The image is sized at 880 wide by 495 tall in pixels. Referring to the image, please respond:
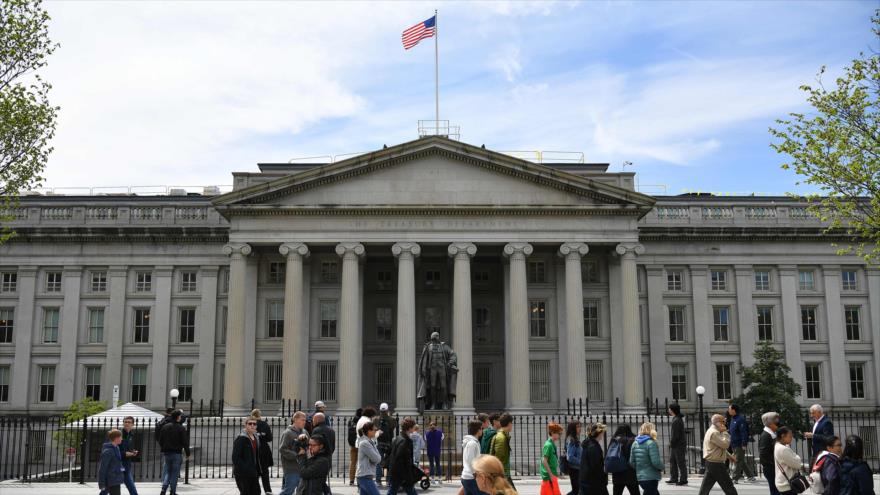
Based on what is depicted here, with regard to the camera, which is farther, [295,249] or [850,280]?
[850,280]

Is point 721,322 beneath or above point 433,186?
beneath

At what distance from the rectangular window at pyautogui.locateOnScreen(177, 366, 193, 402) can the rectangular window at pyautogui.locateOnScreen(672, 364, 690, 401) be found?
27.7 metres

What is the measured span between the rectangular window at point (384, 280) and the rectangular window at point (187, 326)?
10873 millimetres

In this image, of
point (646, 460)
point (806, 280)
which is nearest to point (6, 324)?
point (646, 460)

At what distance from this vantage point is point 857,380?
171 ft

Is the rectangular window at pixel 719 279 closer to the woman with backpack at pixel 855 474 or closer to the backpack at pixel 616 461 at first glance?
the backpack at pixel 616 461

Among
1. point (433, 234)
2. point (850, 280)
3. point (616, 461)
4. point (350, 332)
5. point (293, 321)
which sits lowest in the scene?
point (616, 461)

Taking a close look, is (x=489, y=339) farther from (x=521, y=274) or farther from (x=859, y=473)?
(x=859, y=473)

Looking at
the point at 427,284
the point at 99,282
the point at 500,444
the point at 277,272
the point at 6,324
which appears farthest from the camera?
the point at 99,282

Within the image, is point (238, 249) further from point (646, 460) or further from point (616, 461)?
point (646, 460)

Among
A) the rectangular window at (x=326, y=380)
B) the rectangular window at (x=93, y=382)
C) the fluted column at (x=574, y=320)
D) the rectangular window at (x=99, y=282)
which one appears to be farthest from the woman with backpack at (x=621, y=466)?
the rectangular window at (x=99, y=282)

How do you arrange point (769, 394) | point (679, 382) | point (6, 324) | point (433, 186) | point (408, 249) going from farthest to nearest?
1. point (6, 324)
2. point (679, 382)
3. point (433, 186)
4. point (408, 249)
5. point (769, 394)

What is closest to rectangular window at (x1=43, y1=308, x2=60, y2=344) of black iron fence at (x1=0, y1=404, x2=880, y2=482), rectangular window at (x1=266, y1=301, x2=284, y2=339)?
black iron fence at (x1=0, y1=404, x2=880, y2=482)

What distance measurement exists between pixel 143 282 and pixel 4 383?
9.67m
